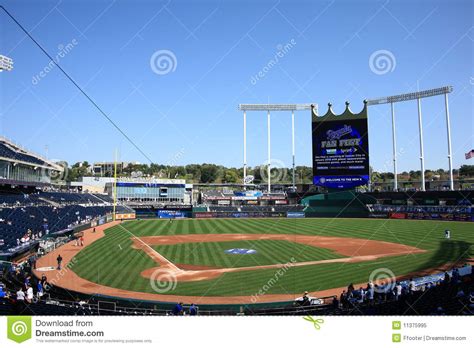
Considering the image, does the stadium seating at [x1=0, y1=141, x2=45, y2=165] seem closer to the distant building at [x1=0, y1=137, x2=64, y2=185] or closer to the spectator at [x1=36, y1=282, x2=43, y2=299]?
the distant building at [x1=0, y1=137, x2=64, y2=185]

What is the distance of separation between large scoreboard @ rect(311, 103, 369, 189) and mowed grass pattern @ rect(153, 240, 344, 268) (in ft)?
60.0

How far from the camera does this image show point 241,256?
24.3 meters

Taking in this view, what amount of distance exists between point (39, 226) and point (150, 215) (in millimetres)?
31999

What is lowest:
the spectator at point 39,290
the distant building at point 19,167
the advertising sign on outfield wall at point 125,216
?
the spectator at point 39,290

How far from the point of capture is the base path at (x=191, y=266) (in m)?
15.3
